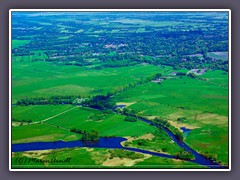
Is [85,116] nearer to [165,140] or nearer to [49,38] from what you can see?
[165,140]

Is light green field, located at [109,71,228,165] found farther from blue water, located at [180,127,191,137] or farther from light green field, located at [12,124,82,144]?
light green field, located at [12,124,82,144]

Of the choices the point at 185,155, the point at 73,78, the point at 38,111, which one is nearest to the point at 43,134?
the point at 38,111

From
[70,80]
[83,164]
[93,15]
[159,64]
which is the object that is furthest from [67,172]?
[159,64]

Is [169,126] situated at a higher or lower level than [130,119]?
lower

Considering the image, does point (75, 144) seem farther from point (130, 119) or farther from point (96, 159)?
point (130, 119)

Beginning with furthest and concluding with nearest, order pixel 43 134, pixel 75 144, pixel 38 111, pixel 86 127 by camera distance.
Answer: pixel 38 111, pixel 86 127, pixel 43 134, pixel 75 144

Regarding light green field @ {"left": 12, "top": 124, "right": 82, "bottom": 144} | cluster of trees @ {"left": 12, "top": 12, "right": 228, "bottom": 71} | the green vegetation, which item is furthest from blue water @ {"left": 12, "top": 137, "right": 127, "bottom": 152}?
cluster of trees @ {"left": 12, "top": 12, "right": 228, "bottom": 71}
